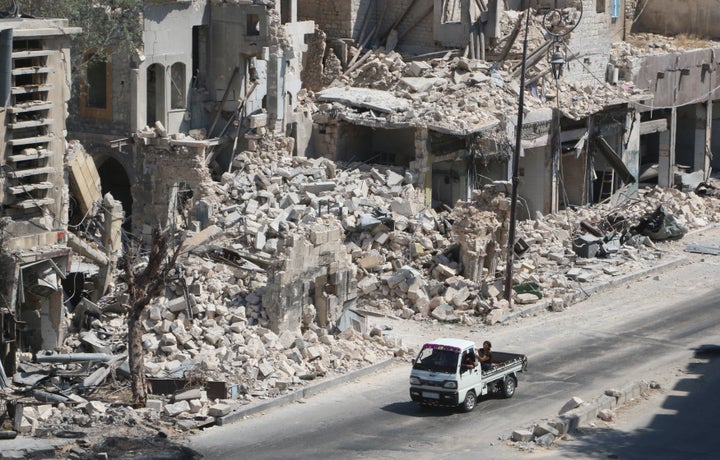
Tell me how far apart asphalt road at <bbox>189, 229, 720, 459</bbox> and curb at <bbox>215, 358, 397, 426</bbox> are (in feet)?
0.59

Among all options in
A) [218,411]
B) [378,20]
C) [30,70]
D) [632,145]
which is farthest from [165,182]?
[632,145]

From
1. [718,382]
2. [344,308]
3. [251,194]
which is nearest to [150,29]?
[251,194]

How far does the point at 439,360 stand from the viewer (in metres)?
29.1

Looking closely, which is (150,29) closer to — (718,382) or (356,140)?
(356,140)

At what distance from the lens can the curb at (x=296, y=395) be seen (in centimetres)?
2839

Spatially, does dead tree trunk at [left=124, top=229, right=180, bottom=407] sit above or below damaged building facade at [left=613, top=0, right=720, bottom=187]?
below

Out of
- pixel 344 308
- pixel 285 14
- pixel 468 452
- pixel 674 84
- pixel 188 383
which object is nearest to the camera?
pixel 468 452

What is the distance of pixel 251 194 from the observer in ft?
131

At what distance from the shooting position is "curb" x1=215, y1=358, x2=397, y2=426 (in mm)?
28391

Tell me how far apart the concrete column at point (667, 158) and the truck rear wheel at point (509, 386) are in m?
25.0

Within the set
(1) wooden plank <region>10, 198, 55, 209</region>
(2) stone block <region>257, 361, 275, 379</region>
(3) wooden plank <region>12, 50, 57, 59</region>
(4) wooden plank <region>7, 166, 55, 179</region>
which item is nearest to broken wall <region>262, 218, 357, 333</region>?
(2) stone block <region>257, 361, 275, 379</region>

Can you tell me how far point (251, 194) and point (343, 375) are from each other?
9.78m

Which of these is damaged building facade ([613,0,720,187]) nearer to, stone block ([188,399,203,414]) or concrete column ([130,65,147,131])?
concrete column ([130,65,147,131])

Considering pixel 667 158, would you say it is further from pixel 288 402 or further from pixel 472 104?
pixel 288 402
